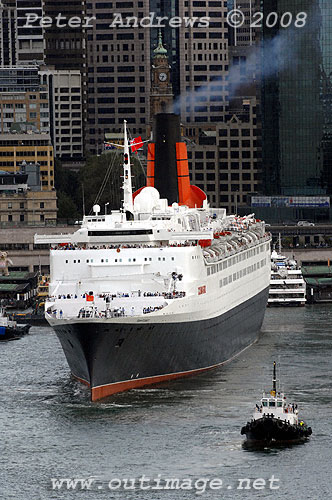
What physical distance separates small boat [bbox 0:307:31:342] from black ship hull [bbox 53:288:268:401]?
1086 inches

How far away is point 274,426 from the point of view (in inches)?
3307

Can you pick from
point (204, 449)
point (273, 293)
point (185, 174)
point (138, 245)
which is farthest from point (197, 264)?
point (273, 293)

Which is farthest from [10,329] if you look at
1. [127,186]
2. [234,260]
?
[127,186]

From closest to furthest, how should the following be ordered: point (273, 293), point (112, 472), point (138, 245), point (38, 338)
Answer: point (112, 472), point (138, 245), point (38, 338), point (273, 293)

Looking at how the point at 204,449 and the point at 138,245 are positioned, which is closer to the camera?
the point at 204,449

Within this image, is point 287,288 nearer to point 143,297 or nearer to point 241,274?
point 241,274

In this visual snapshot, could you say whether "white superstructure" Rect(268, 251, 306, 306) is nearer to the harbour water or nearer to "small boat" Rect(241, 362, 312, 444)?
the harbour water

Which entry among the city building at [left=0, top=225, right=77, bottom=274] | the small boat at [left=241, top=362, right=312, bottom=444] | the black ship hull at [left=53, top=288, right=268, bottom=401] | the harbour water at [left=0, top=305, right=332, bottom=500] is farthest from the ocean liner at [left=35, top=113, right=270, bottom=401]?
the city building at [left=0, top=225, right=77, bottom=274]

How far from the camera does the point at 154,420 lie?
296 feet

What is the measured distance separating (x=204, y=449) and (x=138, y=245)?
24861 mm

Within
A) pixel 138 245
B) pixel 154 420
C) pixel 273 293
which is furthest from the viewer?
pixel 273 293

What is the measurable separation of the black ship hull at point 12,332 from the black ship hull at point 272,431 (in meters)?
50.5

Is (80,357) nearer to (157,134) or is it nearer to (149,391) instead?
(149,391)

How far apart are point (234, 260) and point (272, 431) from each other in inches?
1431
